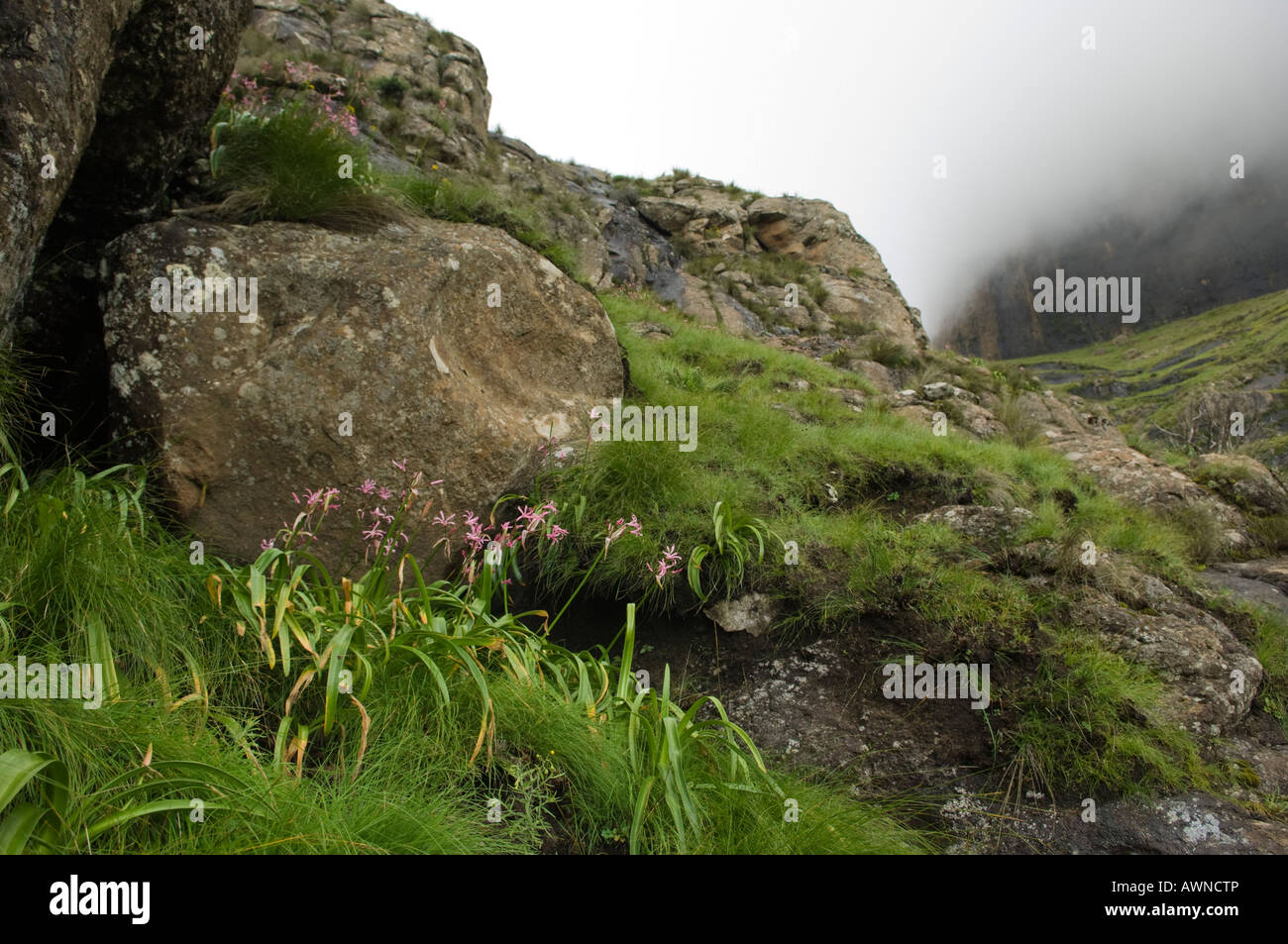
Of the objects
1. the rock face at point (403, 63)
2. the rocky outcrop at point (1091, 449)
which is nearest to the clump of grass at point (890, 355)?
the rocky outcrop at point (1091, 449)

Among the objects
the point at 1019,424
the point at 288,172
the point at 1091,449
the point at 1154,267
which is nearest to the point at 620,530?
the point at 288,172

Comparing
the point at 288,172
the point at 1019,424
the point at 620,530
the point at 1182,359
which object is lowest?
the point at 620,530

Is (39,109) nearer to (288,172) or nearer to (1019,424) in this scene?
(288,172)

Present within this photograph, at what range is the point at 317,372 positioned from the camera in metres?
4.13

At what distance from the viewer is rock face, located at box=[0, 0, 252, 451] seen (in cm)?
280

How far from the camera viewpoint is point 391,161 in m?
9.04

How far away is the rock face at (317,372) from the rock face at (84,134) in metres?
Answer: 0.30

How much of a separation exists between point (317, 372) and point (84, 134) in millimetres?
1452

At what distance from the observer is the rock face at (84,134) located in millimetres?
2797

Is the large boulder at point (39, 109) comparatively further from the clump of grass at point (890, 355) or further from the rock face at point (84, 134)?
the clump of grass at point (890, 355)

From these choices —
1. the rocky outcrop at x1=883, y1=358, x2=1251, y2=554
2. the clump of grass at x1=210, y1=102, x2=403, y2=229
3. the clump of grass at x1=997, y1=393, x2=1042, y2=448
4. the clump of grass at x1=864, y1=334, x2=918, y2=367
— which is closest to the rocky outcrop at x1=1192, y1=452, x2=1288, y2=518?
the rocky outcrop at x1=883, y1=358, x2=1251, y2=554

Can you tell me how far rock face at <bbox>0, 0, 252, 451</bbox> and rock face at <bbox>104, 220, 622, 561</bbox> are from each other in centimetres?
30

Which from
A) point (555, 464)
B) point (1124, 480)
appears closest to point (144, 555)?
point (555, 464)

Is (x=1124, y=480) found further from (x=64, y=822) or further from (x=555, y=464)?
(x=64, y=822)
